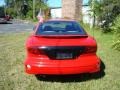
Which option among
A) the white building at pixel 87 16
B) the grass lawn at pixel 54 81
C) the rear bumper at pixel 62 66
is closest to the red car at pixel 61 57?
the rear bumper at pixel 62 66

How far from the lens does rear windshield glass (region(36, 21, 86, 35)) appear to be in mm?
8030

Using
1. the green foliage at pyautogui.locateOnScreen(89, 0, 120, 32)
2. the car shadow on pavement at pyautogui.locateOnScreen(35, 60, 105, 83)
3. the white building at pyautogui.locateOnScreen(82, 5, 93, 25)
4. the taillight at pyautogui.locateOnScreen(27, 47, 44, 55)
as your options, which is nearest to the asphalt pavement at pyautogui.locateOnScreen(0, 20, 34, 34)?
the white building at pyautogui.locateOnScreen(82, 5, 93, 25)

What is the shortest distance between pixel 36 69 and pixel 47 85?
0.50 metres

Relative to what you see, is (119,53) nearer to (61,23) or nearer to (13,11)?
(61,23)

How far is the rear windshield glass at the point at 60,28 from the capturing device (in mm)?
8030

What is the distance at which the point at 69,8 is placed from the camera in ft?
139

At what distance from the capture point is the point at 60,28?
8.57 meters

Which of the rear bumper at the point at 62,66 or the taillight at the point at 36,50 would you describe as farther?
the taillight at the point at 36,50

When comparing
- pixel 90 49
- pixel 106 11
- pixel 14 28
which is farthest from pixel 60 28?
pixel 14 28

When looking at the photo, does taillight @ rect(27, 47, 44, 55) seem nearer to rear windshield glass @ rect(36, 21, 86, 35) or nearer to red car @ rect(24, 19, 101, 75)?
red car @ rect(24, 19, 101, 75)

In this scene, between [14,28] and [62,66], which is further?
[14,28]

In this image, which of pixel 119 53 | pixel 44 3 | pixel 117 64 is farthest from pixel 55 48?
pixel 44 3

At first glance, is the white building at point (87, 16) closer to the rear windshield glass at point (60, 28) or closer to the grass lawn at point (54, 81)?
the rear windshield glass at point (60, 28)

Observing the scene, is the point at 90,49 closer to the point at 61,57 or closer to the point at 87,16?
the point at 61,57
